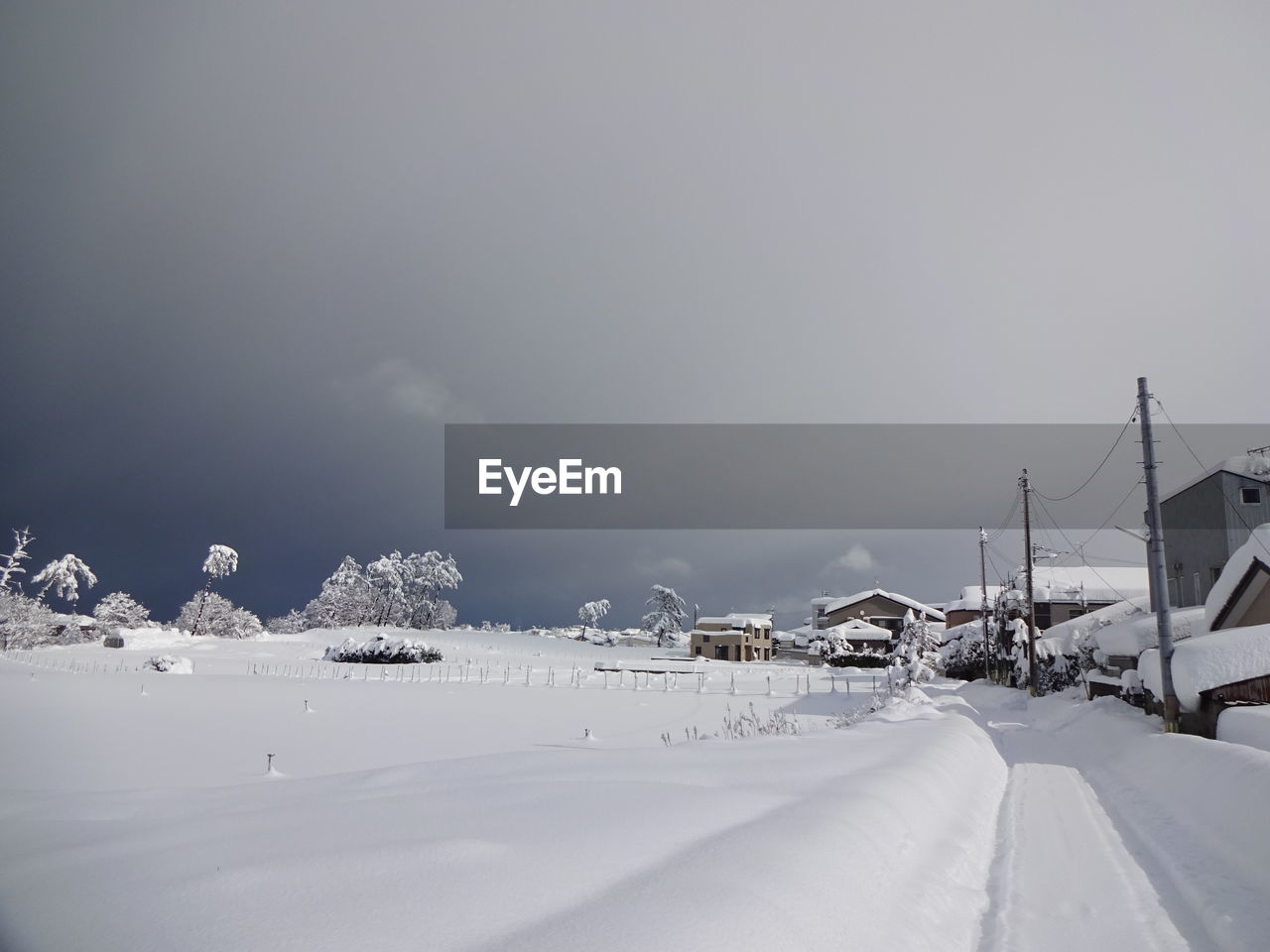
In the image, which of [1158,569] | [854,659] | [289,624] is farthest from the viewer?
[289,624]

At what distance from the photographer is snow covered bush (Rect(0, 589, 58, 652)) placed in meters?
56.7

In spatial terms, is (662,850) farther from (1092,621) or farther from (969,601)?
(969,601)

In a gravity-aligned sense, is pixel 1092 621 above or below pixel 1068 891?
below

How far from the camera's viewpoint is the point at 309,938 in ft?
10.3

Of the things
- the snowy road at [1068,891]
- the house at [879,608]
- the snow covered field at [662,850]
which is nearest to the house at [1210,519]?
the snow covered field at [662,850]

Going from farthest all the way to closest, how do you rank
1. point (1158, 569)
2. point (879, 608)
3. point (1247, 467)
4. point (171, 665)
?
point (879, 608) → point (171, 665) → point (1247, 467) → point (1158, 569)

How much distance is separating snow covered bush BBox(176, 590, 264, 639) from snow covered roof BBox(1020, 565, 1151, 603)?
8092 cm

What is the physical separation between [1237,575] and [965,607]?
5885 cm

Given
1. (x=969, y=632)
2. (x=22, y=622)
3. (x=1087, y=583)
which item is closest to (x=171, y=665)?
(x=22, y=622)

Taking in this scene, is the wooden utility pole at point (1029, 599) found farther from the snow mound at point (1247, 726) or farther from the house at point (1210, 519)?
the snow mound at point (1247, 726)

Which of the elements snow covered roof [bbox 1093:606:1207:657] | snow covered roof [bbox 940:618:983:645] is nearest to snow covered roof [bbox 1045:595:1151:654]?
snow covered roof [bbox 1093:606:1207:657]

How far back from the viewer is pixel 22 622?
193ft

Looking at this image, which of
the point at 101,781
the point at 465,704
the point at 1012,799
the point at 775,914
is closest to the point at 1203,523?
the point at 1012,799

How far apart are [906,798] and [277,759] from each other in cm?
1318
